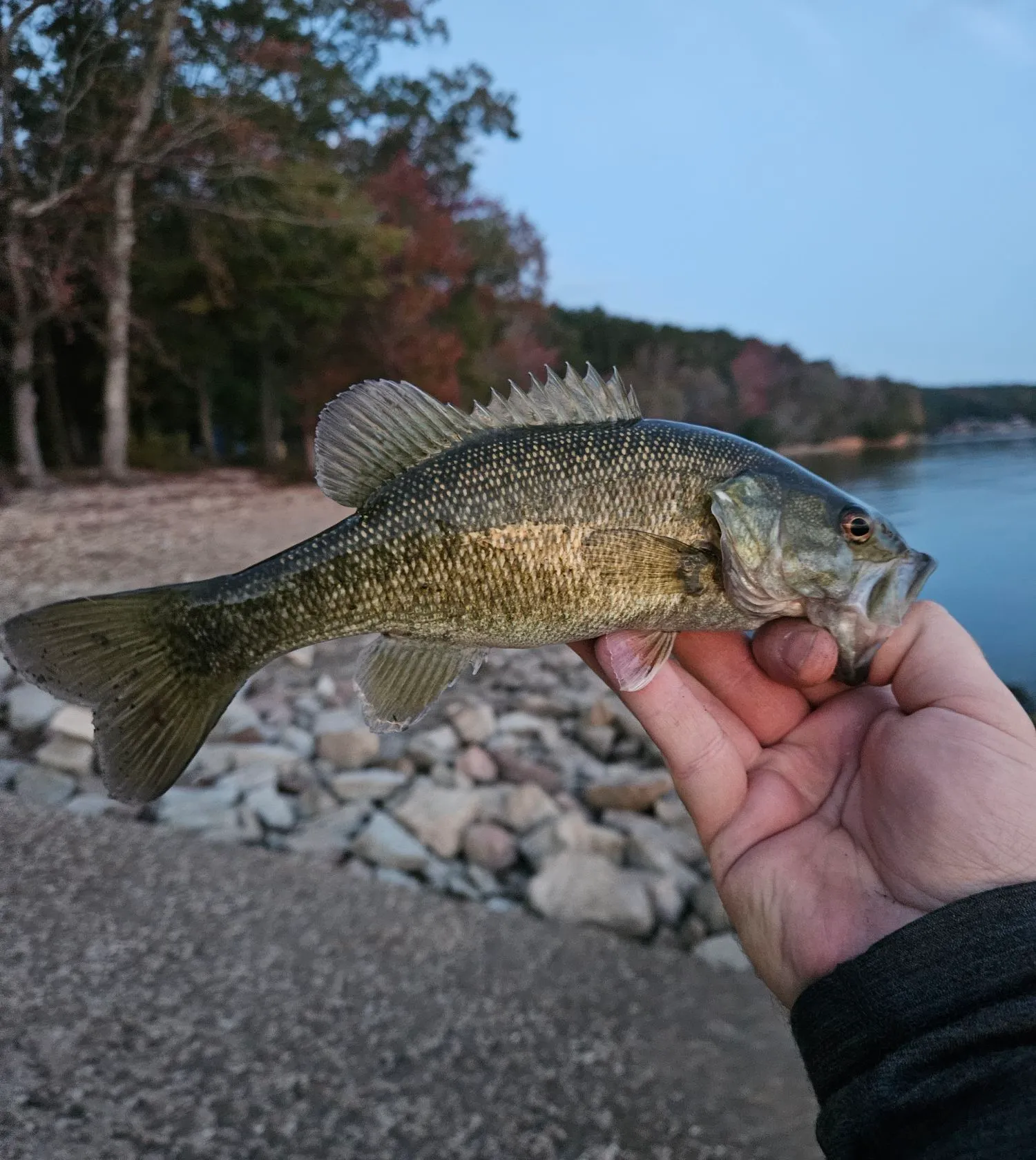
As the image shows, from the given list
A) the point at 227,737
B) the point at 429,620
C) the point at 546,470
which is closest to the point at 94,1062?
the point at 429,620

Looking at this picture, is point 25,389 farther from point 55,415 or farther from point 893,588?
point 893,588

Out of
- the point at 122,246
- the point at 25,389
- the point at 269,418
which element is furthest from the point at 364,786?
the point at 269,418

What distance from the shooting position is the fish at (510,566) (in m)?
2.37

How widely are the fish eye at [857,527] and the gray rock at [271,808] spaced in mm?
4419

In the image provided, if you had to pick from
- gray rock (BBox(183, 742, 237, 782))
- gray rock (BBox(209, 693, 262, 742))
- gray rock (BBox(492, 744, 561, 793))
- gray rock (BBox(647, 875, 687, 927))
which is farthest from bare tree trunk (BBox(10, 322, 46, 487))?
gray rock (BBox(647, 875, 687, 927))

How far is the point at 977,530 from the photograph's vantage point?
16.3m

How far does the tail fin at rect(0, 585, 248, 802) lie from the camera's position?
2248 mm

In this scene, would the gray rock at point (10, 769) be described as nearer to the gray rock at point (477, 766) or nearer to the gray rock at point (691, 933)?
the gray rock at point (477, 766)

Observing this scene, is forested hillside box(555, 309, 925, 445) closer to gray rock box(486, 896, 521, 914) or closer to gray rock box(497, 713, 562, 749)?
gray rock box(497, 713, 562, 749)

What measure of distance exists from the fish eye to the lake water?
2.31 meters

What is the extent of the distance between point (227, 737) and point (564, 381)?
531 cm

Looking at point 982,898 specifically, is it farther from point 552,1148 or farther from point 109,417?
point 109,417

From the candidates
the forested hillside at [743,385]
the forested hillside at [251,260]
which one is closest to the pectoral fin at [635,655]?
the forested hillside at [251,260]

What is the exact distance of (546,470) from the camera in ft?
7.86
